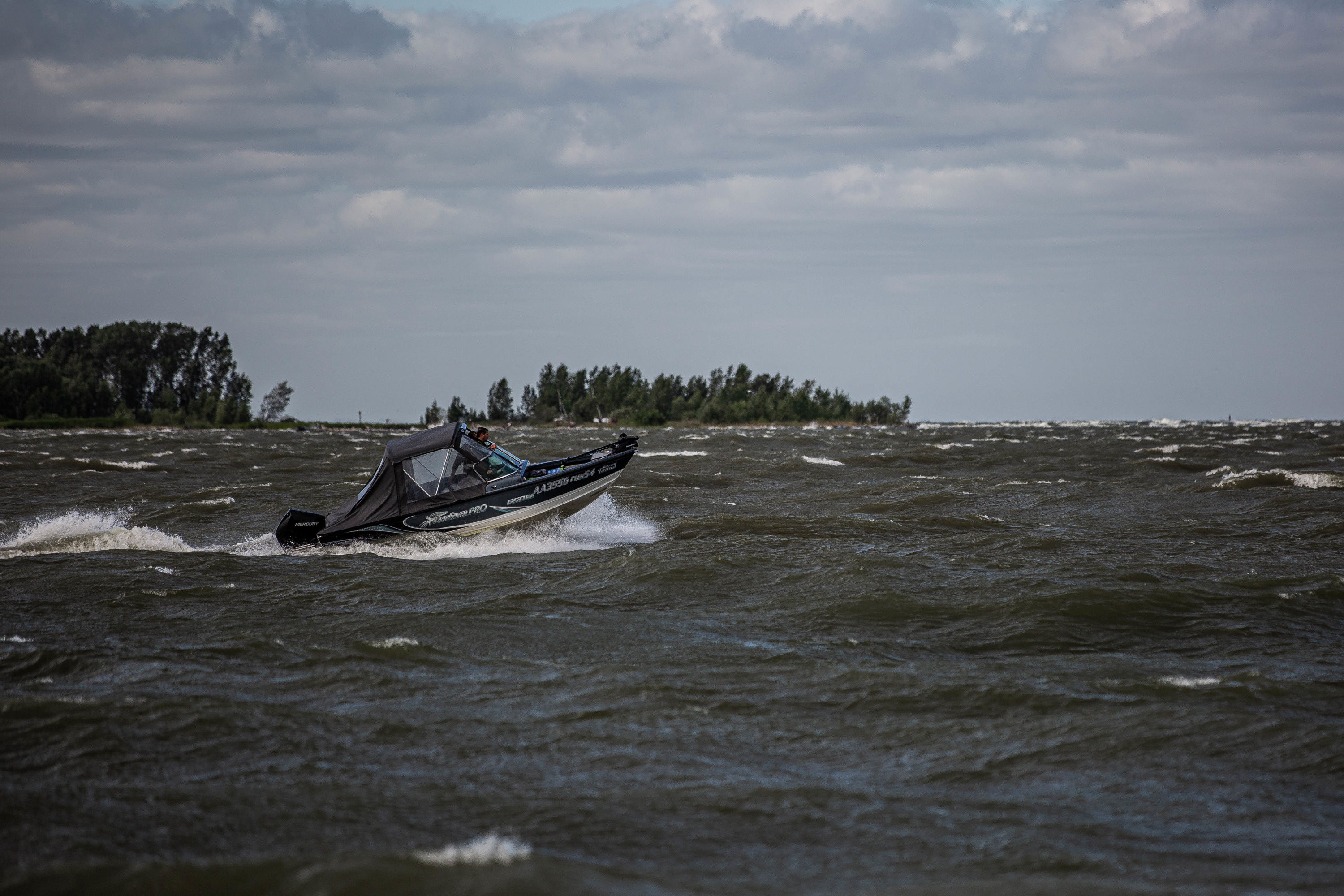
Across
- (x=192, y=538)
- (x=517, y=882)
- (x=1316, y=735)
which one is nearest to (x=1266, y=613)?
(x=1316, y=735)

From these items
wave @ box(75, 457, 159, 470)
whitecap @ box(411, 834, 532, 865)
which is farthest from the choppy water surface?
wave @ box(75, 457, 159, 470)

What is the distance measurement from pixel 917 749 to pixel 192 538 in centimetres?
1721

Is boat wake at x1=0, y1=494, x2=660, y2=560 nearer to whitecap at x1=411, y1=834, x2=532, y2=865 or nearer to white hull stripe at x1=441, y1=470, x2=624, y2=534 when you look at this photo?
white hull stripe at x1=441, y1=470, x2=624, y2=534

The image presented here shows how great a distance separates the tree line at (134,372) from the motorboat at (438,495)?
148336 mm

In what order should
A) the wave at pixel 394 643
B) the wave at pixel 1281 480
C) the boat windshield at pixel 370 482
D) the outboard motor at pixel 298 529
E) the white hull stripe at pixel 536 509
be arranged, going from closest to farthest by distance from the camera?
the wave at pixel 394 643 < the outboard motor at pixel 298 529 < the boat windshield at pixel 370 482 < the white hull stripe at pixel 536 509 < the wave at pixel 1281 480

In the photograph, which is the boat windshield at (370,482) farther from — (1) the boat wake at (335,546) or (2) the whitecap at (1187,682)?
(2) the whitecap at (1187,682)

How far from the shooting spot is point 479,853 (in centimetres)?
581

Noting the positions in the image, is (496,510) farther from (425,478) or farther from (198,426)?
(198,426)

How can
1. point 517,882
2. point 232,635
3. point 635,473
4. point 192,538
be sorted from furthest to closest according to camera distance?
point 635,473 < point 192,538 < point 232,635 < point 517,882

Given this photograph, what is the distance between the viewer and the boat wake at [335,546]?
18.3 m

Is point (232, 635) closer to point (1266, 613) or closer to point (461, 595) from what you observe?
point (461, 595)

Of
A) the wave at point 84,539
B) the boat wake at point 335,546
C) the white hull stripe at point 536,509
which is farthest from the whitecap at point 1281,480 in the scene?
the wave at point 84,539

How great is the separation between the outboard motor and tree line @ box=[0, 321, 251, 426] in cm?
14815

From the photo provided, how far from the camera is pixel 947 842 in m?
6.21
